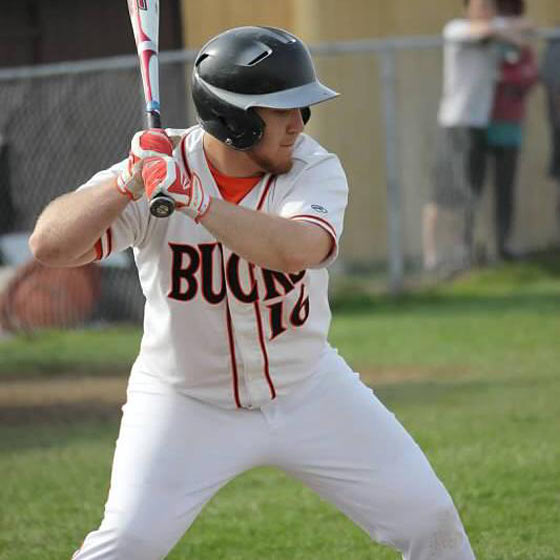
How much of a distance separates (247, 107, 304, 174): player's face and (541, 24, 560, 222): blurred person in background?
27.7ft

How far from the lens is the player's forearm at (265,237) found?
14.1ft

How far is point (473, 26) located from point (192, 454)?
867cm

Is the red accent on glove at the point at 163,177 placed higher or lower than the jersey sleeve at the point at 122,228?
higher

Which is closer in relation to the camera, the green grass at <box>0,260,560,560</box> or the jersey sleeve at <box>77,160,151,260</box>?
the jersey sleeve at <box>77,160,151,260</box>

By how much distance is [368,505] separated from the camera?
Result: 15.6ft

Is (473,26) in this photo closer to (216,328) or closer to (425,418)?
(425,418)

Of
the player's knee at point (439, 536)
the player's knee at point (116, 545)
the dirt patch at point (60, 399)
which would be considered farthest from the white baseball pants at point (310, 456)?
the dirt patch at point (60, 399)

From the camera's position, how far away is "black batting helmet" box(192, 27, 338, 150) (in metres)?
4.60

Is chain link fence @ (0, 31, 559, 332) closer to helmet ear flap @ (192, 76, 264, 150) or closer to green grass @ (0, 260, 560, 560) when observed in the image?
green grass @ (0, 260, 560, 560)

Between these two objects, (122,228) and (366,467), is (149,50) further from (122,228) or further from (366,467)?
(366,467)

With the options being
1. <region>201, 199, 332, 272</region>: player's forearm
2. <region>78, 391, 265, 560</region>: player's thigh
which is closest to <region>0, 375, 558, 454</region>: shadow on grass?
<region>78, 391, 265, 560</region>: player's thigh

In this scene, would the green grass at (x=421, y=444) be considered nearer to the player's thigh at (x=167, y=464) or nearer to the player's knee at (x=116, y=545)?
the player's thigh at (x=167, y=464)

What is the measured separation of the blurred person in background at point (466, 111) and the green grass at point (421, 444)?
31.0 inches

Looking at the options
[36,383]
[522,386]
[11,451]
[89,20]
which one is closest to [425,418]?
[522,386]
